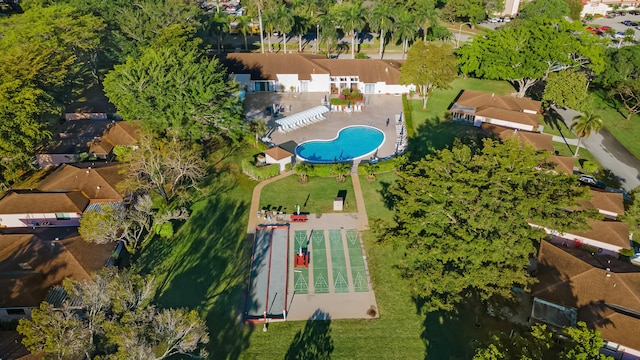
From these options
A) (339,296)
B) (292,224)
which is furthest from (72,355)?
(292,224)

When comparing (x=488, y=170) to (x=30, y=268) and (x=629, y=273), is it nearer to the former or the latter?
(x=629, y=273)

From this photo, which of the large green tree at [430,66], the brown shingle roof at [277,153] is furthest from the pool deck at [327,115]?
the large green tree at [430,66]

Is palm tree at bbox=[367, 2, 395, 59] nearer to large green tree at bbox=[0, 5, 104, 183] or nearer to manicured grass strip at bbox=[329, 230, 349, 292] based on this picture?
large green tree at bbox=[0, 5, 104, 183]

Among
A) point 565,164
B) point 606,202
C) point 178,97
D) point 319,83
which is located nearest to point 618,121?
point 565,164

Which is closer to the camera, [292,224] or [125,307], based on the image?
[125,307]

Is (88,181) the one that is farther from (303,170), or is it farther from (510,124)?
(510,124)

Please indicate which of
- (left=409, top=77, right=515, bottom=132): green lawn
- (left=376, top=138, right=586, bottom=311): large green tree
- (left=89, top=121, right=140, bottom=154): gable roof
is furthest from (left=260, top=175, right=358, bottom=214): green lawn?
(left=89, top=121, right=140, bottom=154): gable roof

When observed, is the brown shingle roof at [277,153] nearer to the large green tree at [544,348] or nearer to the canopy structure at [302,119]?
the canopy structure at [302,119]

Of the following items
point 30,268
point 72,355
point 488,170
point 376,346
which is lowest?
point 376,346
